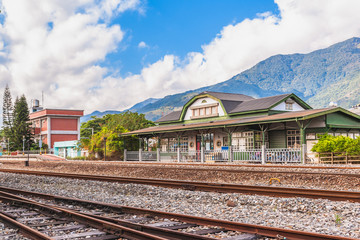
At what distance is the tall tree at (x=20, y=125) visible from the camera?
6994 cm

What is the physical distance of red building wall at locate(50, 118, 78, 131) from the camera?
2832 inches

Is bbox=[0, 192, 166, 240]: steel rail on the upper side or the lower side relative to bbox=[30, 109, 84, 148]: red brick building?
lower

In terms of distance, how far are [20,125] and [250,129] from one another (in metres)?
55.6

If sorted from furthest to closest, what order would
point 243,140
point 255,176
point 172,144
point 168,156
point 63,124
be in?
point 63,124 < point 172,144 < point 168,156 < point 243,140 < point 255,176

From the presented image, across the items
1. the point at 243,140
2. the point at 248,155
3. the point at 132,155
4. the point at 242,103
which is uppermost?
the point at 242,103

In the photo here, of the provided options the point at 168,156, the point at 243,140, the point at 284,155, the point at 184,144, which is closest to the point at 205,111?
the point at 184,144

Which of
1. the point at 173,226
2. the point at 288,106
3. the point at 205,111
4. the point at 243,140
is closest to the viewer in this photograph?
the point at 173,226

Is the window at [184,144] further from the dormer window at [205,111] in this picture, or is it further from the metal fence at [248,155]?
the metal fence at [248,155]

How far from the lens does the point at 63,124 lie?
241 ft

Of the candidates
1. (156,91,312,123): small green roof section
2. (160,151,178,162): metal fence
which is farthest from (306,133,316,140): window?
(160,151,178,162): metal fence

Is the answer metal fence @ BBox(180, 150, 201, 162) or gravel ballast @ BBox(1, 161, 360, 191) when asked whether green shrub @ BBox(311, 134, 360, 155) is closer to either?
gravel ballast @ BBox(1, 161, 360, 191)

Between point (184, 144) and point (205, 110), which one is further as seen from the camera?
point (205, 110)

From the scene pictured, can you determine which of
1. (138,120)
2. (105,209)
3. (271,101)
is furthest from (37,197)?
(138,120)

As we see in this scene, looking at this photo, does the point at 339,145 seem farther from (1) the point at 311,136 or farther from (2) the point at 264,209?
(2) the point at 264,209
